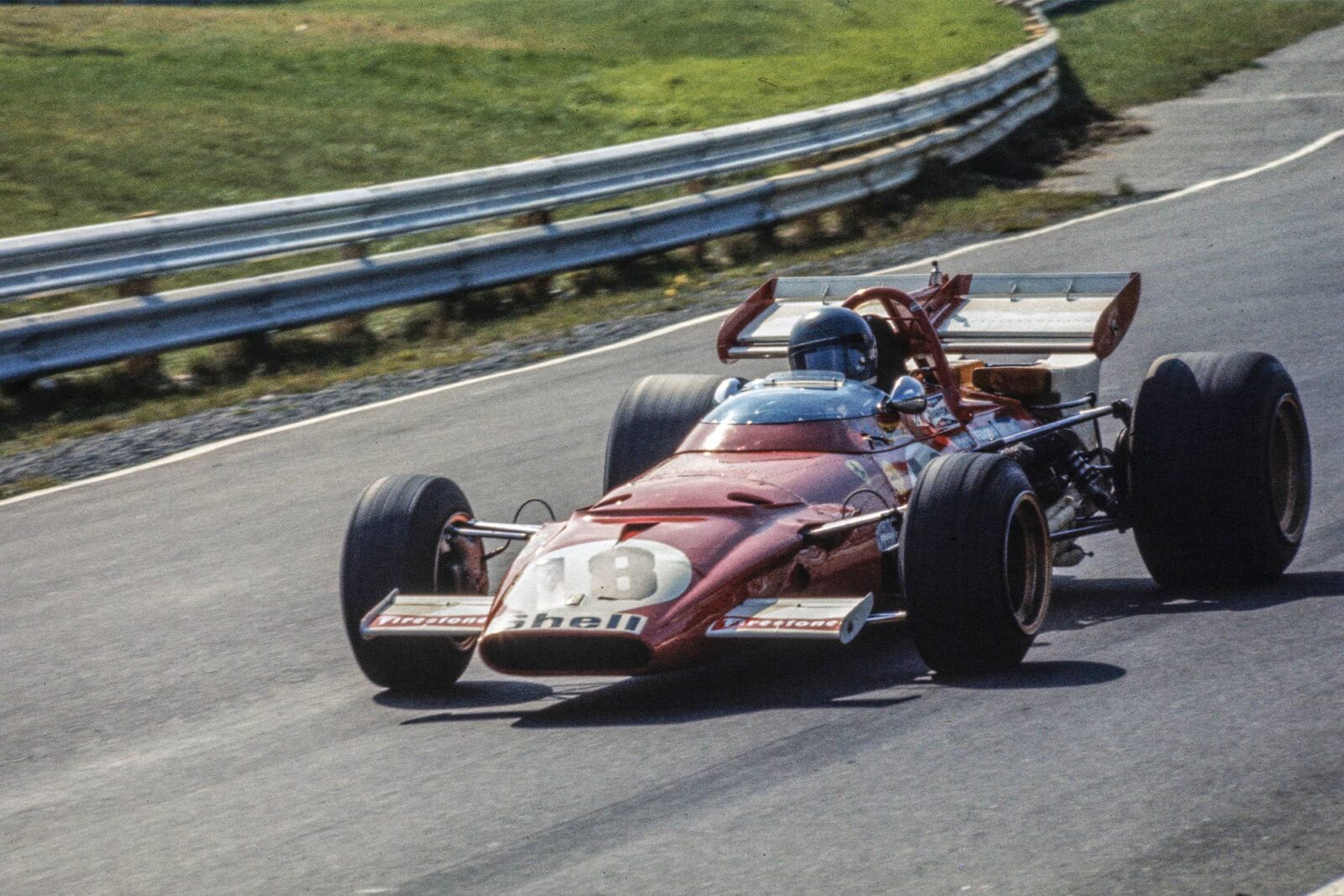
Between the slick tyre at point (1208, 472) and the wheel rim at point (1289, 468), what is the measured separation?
0.18 metres

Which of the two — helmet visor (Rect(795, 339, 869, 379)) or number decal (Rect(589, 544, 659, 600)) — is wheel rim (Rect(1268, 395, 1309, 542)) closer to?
helmet visor (Rect(795, 339, 869, 379))

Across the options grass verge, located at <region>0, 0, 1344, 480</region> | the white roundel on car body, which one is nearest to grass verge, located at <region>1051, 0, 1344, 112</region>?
grass verge, located at <region>0, 0, 1344, 480</region>

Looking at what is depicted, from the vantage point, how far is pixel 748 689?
6797 millimetres

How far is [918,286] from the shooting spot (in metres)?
9.73

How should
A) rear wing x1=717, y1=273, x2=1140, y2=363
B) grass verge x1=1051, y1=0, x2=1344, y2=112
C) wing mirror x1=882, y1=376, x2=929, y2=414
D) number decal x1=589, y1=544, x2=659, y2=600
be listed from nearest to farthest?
number decal x1=589, y1=544, x2=659, y2=600 < wing mirror x1=882, y1=376, x2=929, y2=414 < rear wing x1=717, y1=273, x2=1140, y2=363 < grass verge x1=1051, y1=0, x2=1344, y2=112

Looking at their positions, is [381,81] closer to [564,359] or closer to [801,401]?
[564,359]

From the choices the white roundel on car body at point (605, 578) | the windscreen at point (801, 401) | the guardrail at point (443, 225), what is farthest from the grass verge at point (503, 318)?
the white roundel on car body at point (605, 578)

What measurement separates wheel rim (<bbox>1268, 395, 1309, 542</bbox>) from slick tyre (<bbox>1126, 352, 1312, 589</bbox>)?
18 cm

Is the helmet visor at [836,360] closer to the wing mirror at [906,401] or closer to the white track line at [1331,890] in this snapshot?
the wing mirror at [906,401]

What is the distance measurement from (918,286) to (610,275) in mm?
6936

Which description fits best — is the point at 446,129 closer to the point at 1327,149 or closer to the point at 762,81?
the point at 762,81

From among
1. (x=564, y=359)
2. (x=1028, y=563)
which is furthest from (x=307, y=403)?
(x=1028, y=563)

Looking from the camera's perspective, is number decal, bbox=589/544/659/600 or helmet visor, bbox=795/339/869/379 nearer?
number decal, bbox=589/544/659/600

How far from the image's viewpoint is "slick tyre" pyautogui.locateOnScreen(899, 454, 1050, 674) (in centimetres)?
638
